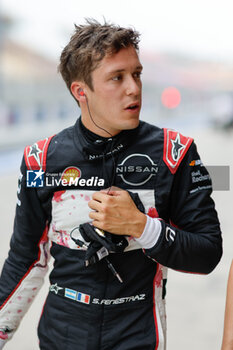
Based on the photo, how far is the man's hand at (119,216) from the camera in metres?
1.22

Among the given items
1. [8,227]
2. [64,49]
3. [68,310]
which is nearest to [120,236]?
[68,310]

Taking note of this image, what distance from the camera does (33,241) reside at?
4.91 feet

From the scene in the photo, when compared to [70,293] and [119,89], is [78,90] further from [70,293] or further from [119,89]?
[70,293]

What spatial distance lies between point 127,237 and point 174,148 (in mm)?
303

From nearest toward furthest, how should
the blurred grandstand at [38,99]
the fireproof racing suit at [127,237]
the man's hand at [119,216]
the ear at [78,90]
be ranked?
1. the man's hand at [119,216]
2. the fireproof racing suit at [127,237]
3. the ear at [78,90]
4. the blurred grandstand at [38,99]

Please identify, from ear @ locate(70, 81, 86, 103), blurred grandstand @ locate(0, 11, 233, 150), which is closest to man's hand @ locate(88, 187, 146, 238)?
ear @ locate(70, 81, 86, 103)

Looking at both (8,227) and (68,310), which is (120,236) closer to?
(68,310)

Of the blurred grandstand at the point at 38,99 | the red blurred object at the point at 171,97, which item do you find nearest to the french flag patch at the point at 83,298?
the blurred grandstand at the point at 38,99

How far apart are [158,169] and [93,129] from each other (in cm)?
24

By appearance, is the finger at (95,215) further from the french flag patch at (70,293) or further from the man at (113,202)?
the french flag patch at (70,293)

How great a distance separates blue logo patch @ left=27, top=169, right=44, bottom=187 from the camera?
144 centimetres

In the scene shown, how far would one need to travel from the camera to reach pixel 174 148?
139 centimetres

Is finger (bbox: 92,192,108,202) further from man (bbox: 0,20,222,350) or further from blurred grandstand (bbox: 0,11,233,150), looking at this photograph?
blurred grandstand (bbox: 0,11,233,150)

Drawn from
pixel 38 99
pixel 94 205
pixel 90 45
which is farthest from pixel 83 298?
pixel 38 99
